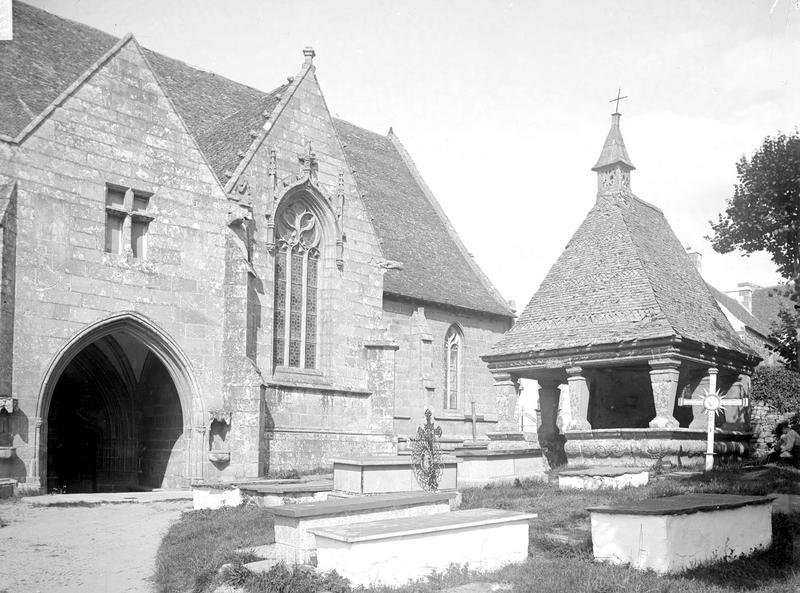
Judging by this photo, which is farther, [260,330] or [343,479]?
[260,330]

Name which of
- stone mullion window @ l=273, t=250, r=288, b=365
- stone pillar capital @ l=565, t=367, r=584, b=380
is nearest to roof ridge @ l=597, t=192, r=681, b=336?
stone pillar capital @ l=565, t=367, r=584, b=380

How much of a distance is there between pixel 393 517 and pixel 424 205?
24.9m

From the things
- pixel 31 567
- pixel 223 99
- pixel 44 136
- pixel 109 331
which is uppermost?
pixel 223 99

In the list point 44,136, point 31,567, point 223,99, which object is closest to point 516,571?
point 31,567

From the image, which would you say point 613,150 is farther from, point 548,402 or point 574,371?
point 574,371

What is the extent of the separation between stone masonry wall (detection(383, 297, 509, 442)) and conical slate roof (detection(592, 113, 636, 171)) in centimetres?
796

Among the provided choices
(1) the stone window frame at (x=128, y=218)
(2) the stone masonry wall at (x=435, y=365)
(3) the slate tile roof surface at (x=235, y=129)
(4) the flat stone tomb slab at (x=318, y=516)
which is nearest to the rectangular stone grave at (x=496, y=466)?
(4) the flat stone tomb slab at (x=318, y=516)

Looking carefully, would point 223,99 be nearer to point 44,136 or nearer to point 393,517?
point 44,136

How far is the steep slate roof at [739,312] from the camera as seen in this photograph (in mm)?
48528

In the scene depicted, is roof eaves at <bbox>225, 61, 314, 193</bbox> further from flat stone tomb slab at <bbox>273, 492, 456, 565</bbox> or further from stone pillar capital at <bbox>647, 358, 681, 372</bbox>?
flat stone tomb slab at <bbox>273, 492, 456, 565</bbox>

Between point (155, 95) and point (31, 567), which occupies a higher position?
point (155, 95)

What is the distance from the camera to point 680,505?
991 centimetres

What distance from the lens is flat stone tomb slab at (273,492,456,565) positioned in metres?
9.66

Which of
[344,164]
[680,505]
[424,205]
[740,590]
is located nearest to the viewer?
[740,590]
